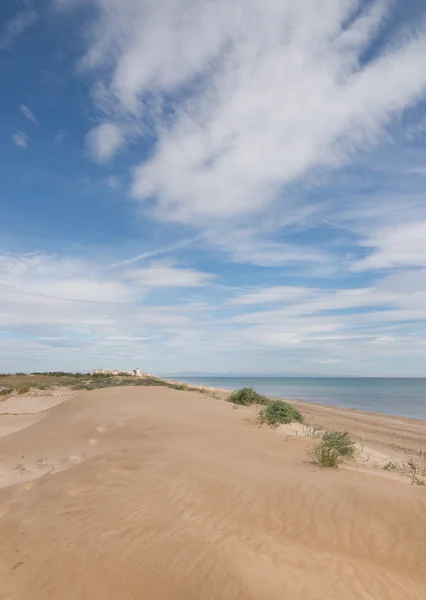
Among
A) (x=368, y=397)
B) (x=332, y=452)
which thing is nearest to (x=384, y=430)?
(x=332, y=452)

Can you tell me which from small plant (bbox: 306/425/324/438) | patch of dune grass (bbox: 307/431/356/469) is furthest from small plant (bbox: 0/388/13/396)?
patch of dune grass (bbox: 307/431/356/469)

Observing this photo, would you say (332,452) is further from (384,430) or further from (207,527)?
(384,430)

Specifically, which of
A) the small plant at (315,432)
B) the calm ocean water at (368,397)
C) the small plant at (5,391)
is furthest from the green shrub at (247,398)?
the small plant at (5,391)

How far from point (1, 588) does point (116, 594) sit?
1.55 meters

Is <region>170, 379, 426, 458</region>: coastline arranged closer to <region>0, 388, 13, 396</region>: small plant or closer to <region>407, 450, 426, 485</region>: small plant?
<region>407, 450, 426, 485</region>: small plant

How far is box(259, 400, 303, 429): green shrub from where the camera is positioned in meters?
15.7

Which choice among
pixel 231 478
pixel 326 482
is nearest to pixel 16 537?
pixel 231 478

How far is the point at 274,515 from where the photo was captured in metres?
7.06

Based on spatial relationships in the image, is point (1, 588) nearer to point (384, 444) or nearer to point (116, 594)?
point (116, 594)

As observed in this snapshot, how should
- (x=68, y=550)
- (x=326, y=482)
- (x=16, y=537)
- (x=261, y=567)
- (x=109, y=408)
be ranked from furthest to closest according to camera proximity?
(x=109, y=408) → (x=326, y=482) → (x=16, y=537) → (x=68, y=550) → (x=261, y=567)

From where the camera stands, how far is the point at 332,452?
1027cm

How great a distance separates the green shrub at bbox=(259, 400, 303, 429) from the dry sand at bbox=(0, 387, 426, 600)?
3.39 meters

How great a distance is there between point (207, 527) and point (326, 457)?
4.30 m

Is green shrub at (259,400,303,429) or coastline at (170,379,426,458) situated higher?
green shrub at (259,400,303,429)
